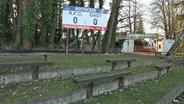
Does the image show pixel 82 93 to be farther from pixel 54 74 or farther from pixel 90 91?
pixel 54 74

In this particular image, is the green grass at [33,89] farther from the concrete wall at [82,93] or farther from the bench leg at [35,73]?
the concrete wall at [82,93]

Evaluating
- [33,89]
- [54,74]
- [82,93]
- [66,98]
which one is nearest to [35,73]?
[54,74]

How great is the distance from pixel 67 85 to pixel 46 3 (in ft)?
95.0

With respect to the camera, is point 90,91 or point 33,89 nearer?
point 33,89

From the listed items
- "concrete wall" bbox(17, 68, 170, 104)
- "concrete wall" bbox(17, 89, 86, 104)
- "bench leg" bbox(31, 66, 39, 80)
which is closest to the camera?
"concrete wall" bbox(17, 89, 86, 104)

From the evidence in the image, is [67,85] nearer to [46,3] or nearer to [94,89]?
[94,89]

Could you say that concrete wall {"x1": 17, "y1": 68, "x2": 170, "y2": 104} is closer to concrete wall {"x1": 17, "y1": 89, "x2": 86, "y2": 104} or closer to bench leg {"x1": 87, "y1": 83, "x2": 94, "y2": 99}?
concrete wall {"x1": 17, "y1": 89, "x2": 86, "y2": 104}

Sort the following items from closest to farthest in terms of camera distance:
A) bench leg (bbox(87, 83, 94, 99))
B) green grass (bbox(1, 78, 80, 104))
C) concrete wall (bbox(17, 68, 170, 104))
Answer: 1. concrete wall (bbox(17, 68, 170, 104))
2. green grass (bbox(1, 78, 80, 104))
3. bench leg (bbox(87, 83, 94, 99))

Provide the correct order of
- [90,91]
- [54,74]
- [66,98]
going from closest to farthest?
[66,98]
[90,91]
[54,74]

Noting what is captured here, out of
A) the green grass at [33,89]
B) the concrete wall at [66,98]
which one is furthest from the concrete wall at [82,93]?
the green grass at [33,89]

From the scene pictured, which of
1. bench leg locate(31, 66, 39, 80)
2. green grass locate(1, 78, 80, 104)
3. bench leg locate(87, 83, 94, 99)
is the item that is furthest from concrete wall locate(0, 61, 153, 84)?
bench leg locate(87, 83, 94, 99)

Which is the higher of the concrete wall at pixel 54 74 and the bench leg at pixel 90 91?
the concrete wall at pixel 54 74

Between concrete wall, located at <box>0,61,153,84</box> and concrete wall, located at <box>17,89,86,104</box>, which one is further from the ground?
concrete wall, located at <box>0,61,153,84</box>

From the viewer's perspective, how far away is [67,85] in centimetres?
864
